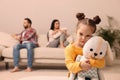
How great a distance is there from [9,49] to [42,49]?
0.59 m

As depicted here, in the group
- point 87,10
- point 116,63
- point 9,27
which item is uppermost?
point 87,10

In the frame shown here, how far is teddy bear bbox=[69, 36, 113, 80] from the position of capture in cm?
129

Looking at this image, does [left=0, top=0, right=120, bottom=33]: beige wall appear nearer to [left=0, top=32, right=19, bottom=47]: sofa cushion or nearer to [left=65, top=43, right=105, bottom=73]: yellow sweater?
[left=0, top=32, right=19, bottom=47]: sofa cushion

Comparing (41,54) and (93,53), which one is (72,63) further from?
(41,54)

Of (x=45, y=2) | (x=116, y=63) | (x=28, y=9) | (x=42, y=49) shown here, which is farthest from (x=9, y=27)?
(x=116, y=63)

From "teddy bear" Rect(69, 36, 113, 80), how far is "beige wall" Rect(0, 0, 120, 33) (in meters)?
4.11

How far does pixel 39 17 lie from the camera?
5457 mm

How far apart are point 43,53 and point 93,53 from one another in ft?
9.72

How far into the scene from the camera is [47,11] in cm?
544

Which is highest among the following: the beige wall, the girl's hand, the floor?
the beige wall

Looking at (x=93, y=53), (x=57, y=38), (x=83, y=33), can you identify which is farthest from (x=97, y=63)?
(x=57, y=38)

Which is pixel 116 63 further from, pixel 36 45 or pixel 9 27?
pixel 9 27

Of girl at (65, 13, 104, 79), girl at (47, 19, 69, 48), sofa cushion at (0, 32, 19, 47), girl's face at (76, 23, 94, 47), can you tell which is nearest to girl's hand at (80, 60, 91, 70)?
girl at (65, 13, 104, 79)

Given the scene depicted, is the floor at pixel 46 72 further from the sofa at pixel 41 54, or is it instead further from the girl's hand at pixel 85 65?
the girl's hand at pixel 85 65
